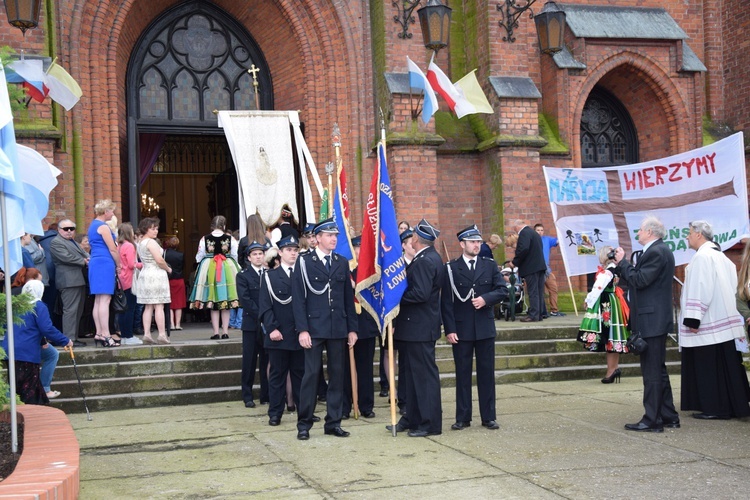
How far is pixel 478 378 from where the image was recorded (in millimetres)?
8414

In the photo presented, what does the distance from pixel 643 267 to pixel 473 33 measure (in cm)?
958

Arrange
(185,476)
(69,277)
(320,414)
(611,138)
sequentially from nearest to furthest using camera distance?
(185,476) → (320,414) → (69,277) → (611,138)

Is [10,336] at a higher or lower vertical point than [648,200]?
lower

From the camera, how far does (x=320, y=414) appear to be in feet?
31.3

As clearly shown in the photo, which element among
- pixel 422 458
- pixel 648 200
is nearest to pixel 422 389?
pixel 422 458

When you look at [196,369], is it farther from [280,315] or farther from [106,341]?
[280,315]

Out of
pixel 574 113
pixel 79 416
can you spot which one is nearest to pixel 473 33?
pixel 574 113

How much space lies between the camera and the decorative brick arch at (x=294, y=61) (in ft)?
49.2

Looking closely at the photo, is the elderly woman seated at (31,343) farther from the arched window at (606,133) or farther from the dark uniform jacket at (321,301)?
the arched window at (606,133)

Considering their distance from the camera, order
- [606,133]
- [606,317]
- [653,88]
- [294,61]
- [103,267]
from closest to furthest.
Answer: [606,317] < [103,267] < [294,61] < [653,88] < [606,133]

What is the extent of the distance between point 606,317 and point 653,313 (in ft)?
9.66

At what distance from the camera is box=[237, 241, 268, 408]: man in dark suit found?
10.0 metres

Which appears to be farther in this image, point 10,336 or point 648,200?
point 648,200

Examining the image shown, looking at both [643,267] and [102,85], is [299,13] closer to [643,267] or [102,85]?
[102,85]
